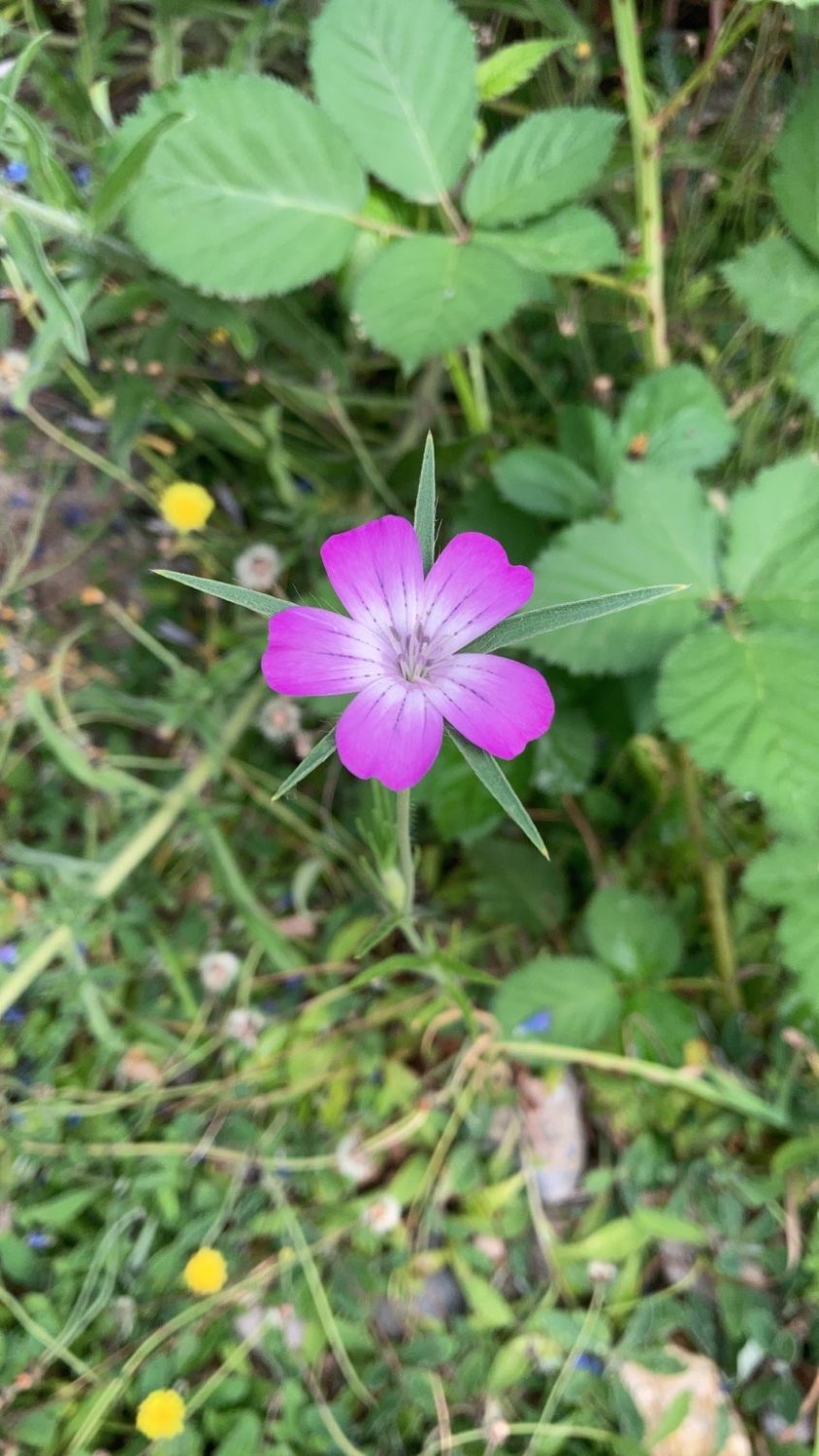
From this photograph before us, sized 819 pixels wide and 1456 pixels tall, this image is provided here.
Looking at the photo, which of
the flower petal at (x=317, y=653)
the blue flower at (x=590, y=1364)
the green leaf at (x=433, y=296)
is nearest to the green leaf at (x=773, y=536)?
the green leaf at (x=433, y=296)

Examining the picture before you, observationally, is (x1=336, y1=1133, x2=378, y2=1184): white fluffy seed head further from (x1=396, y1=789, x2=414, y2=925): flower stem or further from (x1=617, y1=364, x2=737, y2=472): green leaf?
(x1=617, y1=364, x2=737, y2=472): green leaf

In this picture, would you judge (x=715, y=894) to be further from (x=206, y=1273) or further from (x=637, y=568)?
(x=206, y=1273)

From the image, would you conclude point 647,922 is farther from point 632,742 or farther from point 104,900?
point 104,900

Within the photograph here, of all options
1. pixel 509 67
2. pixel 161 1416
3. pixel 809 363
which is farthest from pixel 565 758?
pixel 161 1416

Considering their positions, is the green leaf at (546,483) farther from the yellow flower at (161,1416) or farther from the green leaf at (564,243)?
the yellow flower at (161,1416)

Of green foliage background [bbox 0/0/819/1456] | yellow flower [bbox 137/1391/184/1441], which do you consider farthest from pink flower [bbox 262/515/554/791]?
yellow flower [bbox 137/1391/184/1441]

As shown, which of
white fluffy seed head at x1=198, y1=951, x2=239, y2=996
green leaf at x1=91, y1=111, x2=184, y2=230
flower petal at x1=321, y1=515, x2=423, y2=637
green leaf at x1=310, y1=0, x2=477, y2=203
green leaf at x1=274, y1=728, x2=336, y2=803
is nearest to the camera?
green leaf at x1=274, y1=728, x2=336, y2=803

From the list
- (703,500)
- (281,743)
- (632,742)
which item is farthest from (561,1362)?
(703,500)
